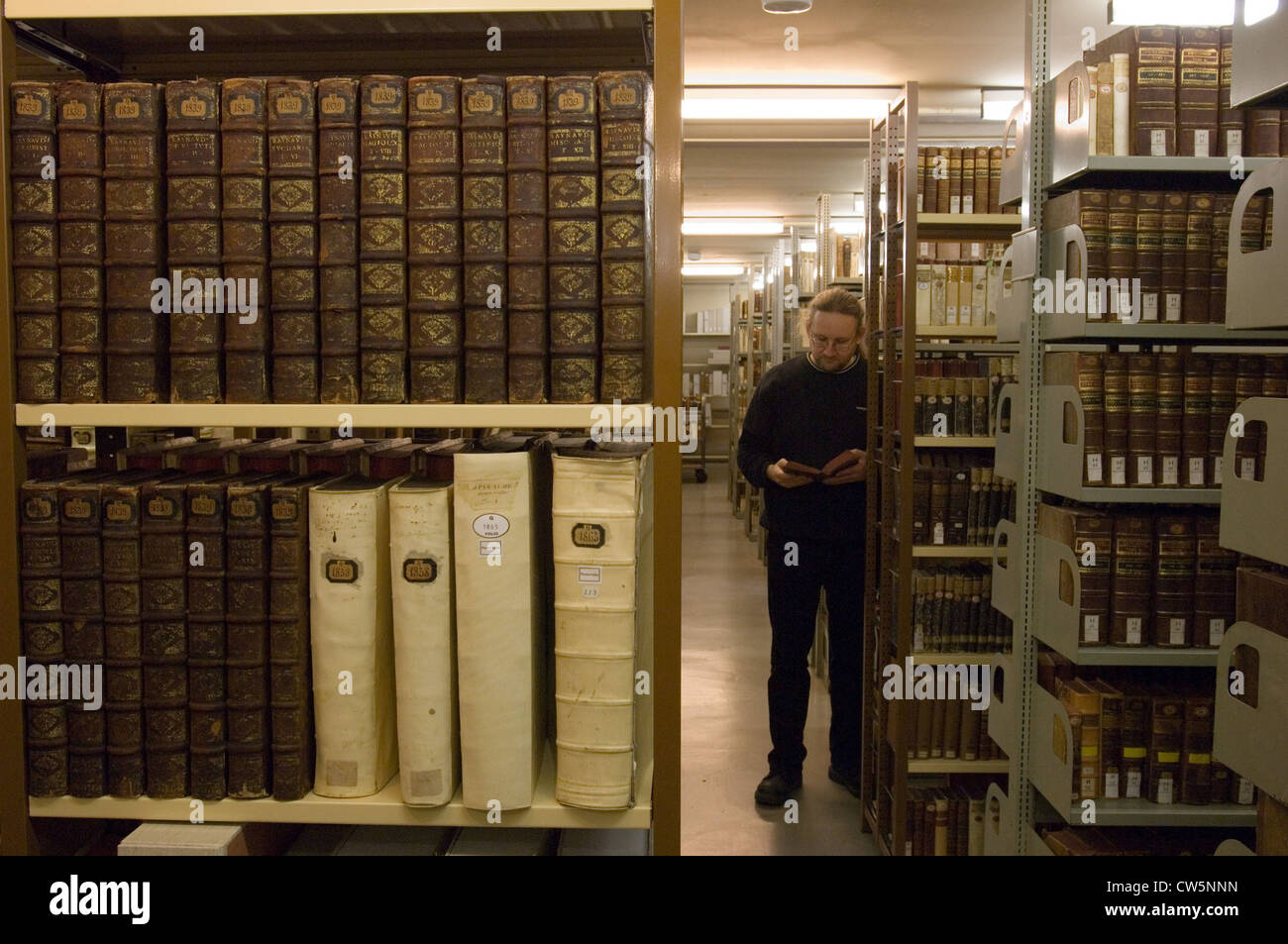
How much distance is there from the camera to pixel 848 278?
4855 millimetres

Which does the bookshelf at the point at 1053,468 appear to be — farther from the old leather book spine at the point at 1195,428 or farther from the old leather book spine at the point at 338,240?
the old leather book spine at the point at 338,240

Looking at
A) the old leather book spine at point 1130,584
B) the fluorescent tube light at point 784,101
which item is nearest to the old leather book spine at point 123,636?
the old leather book spine at point 1130,584

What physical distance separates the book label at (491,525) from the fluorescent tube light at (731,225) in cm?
975

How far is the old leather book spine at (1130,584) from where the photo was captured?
2107 millimetres

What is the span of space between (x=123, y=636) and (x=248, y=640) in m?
0.17

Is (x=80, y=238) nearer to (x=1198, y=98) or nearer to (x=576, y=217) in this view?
(x=576, y=217)

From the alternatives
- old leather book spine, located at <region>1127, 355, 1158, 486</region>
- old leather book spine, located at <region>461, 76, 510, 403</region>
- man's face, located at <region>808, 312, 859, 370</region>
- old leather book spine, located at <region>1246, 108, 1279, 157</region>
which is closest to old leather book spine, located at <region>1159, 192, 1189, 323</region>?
old leather book spine, located at <region>1127, 355, 1158, 486</region>

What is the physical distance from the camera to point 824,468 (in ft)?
11.1

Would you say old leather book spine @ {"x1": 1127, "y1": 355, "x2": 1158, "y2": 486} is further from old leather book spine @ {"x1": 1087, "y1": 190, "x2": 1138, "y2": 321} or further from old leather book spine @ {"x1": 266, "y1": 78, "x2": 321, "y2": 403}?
old leather book spine @ {"x1": 266, "y1": 78, "x2": 321, "y2": 403}

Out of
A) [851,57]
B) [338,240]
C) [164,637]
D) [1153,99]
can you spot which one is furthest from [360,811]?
[851,57]

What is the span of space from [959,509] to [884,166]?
1188mm

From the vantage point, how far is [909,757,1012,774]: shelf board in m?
3.19
